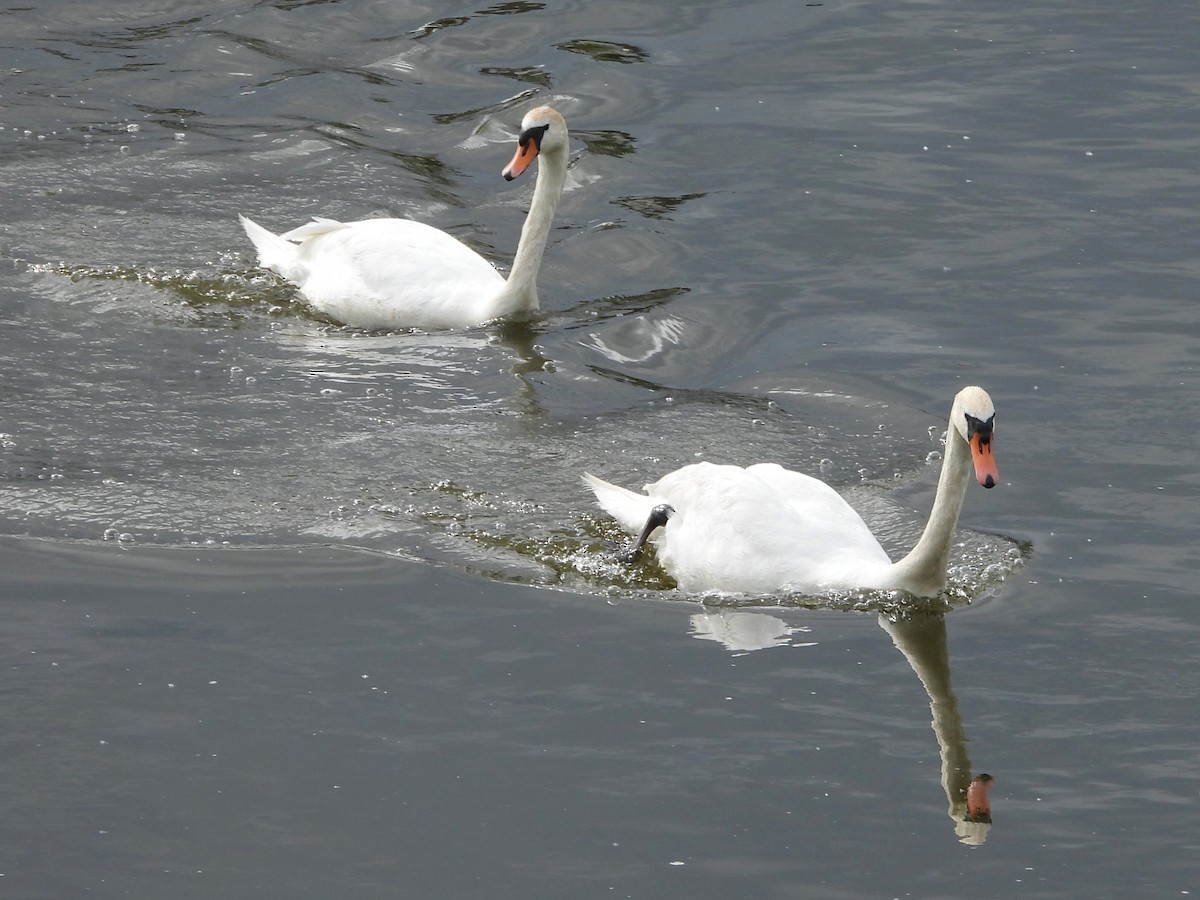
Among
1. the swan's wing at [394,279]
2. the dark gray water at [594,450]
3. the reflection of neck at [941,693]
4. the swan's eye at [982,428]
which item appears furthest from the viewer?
the swan's wing at [394,279]

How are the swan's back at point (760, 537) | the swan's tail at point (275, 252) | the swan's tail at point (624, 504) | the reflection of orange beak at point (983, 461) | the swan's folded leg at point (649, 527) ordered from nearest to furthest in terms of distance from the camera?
the reflection of orange beak at point (983, 461) → the swan's back at point (760, 537) → the swan's folded leg at point (649, 527) → the swan's tail at point (624, 504) → the swan's tail at point (275, 252)

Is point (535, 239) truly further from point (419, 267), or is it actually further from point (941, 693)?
point (941, 693)

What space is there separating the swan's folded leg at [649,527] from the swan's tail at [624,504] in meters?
0.09

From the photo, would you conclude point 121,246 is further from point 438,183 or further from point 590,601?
point 590,601

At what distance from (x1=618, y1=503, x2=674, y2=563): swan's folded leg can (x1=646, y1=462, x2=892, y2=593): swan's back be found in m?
0.05

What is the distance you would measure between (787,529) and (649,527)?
2.21 ft

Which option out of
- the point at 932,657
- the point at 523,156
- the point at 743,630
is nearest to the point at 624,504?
the point at 743,630

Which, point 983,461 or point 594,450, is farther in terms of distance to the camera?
point 594,450

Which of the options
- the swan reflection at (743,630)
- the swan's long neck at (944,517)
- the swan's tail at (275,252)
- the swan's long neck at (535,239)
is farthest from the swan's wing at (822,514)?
the swan's tail at (275,252)

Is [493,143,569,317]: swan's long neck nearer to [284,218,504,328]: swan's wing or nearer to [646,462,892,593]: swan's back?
[284,218,504,328]: swan's wing

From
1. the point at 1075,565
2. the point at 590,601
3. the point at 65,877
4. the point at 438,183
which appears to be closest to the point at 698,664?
the point at 590,601

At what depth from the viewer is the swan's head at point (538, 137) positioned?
12000 mm

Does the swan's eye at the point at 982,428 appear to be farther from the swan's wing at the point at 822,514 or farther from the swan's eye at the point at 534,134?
the swan's eye at the point at 534,134

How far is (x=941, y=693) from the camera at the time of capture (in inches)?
291
